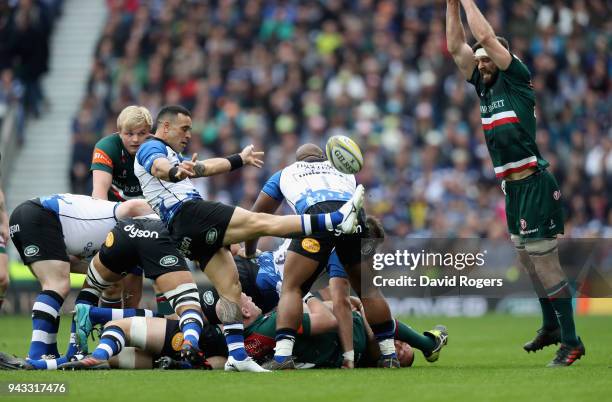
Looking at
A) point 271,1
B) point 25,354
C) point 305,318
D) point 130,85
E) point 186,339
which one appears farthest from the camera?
point 271,1

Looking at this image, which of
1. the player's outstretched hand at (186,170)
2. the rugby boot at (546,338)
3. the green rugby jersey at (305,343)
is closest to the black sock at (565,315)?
the rugby boot at (546,338)

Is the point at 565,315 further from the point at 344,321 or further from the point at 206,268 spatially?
the point at 206,268

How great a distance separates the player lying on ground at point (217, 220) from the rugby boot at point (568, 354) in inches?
85.5

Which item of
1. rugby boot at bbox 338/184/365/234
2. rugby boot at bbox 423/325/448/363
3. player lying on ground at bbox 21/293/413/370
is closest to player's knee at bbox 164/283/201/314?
player lying on ground at bbox 21/293/413/370

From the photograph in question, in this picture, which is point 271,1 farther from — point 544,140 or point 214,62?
point 544,140

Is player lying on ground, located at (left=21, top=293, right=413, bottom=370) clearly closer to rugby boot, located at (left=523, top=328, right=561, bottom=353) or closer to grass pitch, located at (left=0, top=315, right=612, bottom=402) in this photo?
grass pitch, located at (left=0, top=315, right=612, bottom=402)

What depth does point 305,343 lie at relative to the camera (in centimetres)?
1010

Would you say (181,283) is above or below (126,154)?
below

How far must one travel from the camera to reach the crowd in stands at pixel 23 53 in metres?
23.5

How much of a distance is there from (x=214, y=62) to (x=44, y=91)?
4158mm

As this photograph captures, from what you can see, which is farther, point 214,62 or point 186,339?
point 214,62

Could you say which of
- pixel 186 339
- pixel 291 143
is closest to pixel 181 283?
pixel 186 339

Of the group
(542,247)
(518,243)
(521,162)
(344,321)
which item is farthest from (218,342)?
(521,162)

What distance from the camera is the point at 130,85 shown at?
77.2ft
